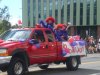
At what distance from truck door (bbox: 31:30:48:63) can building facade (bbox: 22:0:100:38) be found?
54584 millimetres

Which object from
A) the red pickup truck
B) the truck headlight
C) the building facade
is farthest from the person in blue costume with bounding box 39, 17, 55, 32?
the building facade

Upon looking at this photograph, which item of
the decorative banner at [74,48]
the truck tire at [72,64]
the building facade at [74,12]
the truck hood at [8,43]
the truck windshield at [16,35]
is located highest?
the building facade at [74,12]

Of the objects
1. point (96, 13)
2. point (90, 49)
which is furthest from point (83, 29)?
point (90, 49)

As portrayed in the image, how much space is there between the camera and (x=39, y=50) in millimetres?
14484

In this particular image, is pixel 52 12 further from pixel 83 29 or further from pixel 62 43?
pixel 62 43

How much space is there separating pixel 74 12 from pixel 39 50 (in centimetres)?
6087

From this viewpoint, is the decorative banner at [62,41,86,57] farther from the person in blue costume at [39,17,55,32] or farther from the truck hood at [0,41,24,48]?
the truck hood at [0,41,24,48]

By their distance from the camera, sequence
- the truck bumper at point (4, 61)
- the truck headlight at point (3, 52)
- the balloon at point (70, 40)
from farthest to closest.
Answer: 1. the balloon at point (70, 40)
2. the truck headlight at point (3, 52)
3. the truck bumper at point (4, 61)

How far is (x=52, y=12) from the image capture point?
7806 cm

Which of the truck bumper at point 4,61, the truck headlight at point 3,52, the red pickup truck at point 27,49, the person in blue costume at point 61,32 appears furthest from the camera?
the person in blue costume at point 61,32

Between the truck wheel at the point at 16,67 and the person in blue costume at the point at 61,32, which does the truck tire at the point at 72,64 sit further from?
the truck wheel at the point at 16,67

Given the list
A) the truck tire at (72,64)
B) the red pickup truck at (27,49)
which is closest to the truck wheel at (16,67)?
the red pickup truck at (27,49)

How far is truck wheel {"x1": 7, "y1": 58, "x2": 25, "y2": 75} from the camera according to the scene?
13.2 m

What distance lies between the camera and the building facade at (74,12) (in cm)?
7196
